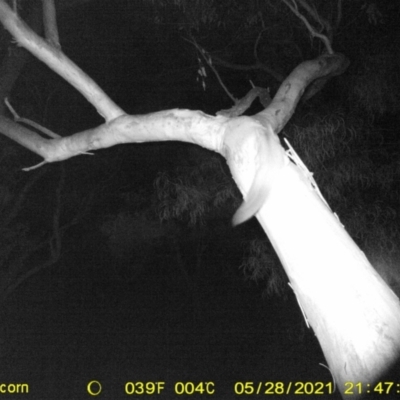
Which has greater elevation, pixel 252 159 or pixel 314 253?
pixel 252 159

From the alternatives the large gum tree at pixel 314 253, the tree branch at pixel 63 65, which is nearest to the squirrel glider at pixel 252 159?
the large gum tree at pixel 314 253

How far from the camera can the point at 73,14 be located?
26.7ft

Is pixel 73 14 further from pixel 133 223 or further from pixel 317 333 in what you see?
pixel 317 333

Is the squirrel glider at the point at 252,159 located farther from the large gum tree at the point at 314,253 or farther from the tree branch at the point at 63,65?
the tree branch at the point at 63,65

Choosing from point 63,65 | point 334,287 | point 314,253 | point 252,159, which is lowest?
point 334,287

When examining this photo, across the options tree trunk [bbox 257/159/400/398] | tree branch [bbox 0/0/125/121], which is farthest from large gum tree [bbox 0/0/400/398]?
tree branch [bbox 0/0/125/121]

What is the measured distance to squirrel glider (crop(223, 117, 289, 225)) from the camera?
8.48ft

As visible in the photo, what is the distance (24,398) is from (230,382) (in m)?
3.26

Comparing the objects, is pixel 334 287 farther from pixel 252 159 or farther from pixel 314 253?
pixel 252 159

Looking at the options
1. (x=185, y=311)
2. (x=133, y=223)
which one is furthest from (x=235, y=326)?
(x=133, y=223)

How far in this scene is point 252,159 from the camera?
108 inches

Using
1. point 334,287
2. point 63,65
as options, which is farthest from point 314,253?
point 63,65

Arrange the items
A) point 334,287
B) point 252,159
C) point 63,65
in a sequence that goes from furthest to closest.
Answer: point 63,65 < point 252,159 < point 334,287

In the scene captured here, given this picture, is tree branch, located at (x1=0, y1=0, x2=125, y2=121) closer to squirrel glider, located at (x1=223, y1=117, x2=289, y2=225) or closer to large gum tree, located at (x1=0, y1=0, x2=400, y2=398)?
large gum tree, located at (x1=0, y1=0, x2=400, y2=398)
